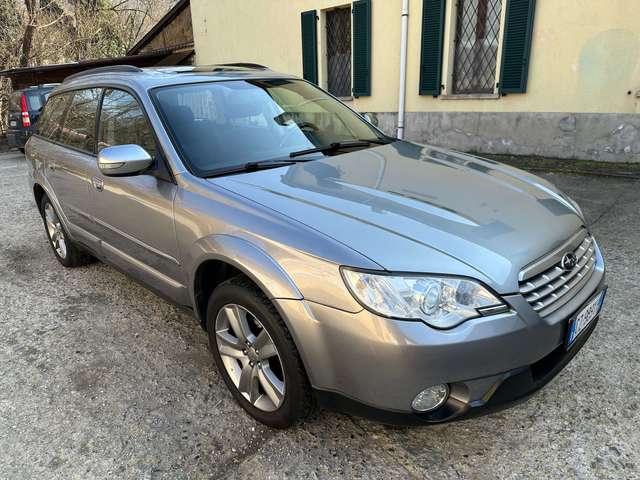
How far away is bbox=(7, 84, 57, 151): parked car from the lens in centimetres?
1067

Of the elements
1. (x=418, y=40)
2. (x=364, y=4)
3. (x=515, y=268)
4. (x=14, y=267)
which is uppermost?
(x=364, y=4)

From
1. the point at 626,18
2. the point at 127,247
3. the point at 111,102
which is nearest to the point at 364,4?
the point at 626,18

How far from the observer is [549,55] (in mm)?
7098

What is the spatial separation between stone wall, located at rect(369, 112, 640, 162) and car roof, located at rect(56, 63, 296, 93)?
5.29 meters

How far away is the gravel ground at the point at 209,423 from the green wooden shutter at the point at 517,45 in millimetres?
4913

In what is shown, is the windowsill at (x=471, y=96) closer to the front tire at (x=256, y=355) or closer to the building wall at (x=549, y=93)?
the building wall at (x=549, y=93)

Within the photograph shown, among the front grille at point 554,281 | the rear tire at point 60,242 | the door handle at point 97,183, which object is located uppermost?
the door handle at point 97,183

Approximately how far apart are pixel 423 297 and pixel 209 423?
4.16 feet

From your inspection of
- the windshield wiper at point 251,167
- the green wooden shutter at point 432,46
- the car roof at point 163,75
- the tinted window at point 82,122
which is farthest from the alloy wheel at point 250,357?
the green wooden shutter at point 432,46

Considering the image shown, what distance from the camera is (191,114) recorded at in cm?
276

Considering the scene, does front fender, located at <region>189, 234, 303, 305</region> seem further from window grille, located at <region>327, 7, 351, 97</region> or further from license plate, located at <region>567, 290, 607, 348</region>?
window grille, located at <region>327, 7, 351, 97</region>

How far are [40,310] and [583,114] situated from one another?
23.5 feet

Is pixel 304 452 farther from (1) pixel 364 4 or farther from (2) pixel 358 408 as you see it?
(1) pixel 364 4

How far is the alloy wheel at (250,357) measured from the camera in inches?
83.7
